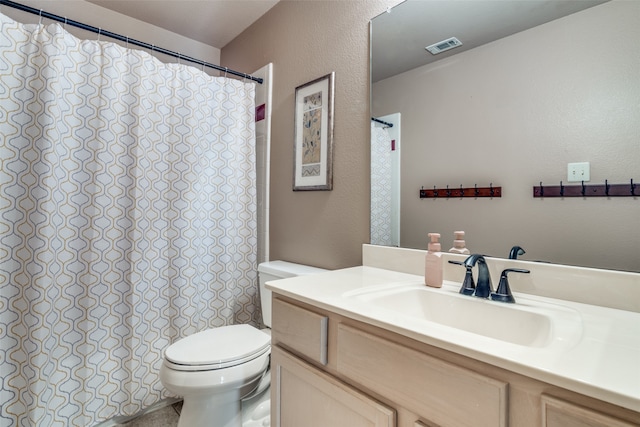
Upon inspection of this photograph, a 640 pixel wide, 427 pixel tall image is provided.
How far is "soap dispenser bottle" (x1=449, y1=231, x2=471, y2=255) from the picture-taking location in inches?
42.5

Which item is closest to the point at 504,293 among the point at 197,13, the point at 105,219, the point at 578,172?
the point at 578,172

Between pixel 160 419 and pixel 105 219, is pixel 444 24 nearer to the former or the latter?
pixel 105 219

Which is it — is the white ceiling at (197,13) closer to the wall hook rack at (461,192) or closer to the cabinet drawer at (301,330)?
the wall hook rack at (461,192)

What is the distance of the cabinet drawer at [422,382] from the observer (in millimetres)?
531

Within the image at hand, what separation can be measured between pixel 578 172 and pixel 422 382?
0.75 m

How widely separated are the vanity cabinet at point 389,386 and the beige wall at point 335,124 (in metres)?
0.65

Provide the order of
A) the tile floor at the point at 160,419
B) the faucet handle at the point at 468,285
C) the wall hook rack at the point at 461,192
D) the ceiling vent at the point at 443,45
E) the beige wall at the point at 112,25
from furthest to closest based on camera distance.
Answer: the beige wall at the point at 112,25
the tile floor at the point at 160,419
the ceiling vent at the point at 443,45
the wall hook rack at the point at 461,192
the faucet handle at the point at 468,285

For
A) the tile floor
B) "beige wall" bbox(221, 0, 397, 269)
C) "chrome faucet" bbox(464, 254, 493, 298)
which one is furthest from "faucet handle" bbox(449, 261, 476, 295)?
the tile floor

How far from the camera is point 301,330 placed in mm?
884

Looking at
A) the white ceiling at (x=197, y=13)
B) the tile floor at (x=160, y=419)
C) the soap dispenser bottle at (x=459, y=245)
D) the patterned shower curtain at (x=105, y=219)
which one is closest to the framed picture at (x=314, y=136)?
the patterned shower curtain at (x=105, y=219)

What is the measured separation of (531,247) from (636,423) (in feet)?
2.02

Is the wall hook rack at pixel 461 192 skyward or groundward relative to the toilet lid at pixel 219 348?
skyward

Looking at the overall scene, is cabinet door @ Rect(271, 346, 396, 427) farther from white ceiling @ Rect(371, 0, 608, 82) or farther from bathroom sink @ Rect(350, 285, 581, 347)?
white ceiling @ Rect(371, 0, 608, 82)

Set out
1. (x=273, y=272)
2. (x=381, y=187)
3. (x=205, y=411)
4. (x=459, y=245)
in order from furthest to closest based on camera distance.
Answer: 1. (x=273, y=272)
2. (x=381, y=187)
3. (x=205, y=411)
4. (x=459, y=245)
